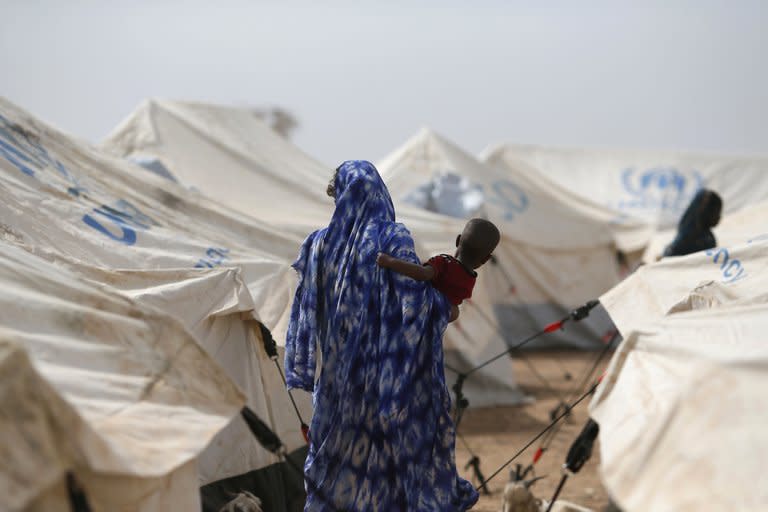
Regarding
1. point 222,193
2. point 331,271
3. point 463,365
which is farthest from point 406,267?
point 222,193

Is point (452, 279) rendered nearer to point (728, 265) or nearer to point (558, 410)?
point (728, 265)

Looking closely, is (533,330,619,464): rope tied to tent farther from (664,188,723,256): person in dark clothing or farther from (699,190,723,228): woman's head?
(699,190,723,228): woman's head

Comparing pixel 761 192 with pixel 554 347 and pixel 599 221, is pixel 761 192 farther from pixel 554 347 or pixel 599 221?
pixel 554 347

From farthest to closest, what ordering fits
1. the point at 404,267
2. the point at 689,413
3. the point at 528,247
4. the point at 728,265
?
the point at 528,247
the point at 728,265
the point at 404,267
the point at 689,413

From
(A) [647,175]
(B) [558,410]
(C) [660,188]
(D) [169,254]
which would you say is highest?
(D) [169,254]

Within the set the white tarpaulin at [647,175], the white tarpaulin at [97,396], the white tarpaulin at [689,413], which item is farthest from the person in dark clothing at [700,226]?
the white tarpaulin at [647,175]

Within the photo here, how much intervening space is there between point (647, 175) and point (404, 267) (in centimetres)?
1401

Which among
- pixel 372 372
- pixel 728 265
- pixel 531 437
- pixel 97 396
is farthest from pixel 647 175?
pixel 97 396

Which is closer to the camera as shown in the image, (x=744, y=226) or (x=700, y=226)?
(x=700, y=226)

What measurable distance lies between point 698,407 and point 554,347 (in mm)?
9223

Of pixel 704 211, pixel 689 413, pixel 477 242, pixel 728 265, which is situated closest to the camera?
pixel 689 413

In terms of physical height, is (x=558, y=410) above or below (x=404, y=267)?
below

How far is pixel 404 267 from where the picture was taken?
2844mm

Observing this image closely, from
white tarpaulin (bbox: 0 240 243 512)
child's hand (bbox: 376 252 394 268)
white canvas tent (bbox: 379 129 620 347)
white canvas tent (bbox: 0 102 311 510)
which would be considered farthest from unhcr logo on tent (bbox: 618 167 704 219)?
white tarpaulin (bbox: 0 240 243 512)
